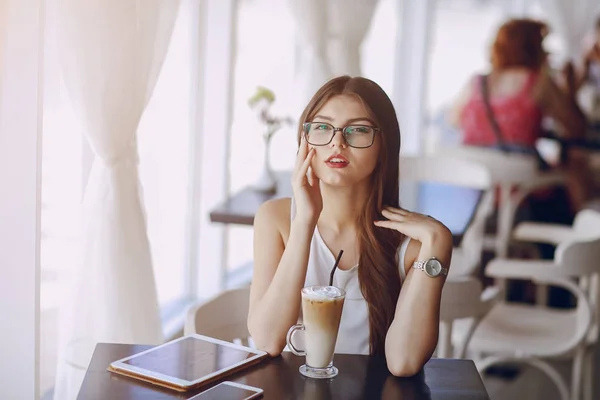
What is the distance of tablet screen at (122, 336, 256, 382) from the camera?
1517mm

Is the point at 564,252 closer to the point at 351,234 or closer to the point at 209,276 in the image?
the point at 351,234

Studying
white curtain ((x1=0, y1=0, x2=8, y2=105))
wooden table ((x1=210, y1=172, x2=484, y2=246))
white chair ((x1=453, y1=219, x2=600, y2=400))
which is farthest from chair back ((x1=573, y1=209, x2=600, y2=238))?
white curtain ((x1=0, y1=0, x2=8, y2=105))

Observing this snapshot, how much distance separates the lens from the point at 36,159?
1929mm

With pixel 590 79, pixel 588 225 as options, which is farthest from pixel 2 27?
pixel 590 79

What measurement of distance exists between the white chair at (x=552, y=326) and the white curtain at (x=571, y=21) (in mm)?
4565

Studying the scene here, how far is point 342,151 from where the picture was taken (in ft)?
5.44

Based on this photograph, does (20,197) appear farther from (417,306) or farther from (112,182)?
(417,306)

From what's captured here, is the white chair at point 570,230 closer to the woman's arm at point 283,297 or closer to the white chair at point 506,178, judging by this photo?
the white chair at point 506,178

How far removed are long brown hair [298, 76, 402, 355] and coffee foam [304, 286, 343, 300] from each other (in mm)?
172

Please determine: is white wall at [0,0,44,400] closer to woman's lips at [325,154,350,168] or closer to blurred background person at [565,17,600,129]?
woman's lips at [325,154,350,168]

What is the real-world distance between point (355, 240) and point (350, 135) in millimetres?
215

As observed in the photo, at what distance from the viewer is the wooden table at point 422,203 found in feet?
9.18

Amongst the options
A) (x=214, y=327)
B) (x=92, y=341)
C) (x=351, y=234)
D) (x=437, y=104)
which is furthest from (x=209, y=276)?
(x=437, y=104)

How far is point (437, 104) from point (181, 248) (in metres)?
3.74
